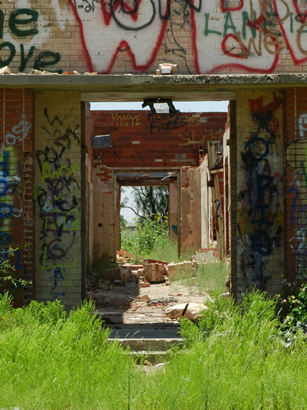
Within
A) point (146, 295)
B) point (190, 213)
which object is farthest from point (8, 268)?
point (190, 213)

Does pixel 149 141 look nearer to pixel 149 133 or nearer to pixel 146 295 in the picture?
pixel 149 133

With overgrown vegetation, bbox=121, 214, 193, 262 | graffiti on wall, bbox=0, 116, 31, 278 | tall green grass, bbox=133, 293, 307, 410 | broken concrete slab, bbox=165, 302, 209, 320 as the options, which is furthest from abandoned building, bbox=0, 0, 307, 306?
overgrown vegetation, bbox=121, 214, 193, 262

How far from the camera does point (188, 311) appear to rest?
8180 millimetres

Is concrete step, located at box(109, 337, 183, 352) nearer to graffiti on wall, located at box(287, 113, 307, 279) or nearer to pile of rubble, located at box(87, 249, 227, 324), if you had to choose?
pile of rubble, located at box(87, 249, 227, 324)

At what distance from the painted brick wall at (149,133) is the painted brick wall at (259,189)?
8.63 meters

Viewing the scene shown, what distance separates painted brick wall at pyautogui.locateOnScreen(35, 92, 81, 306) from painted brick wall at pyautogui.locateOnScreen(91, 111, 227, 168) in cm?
864

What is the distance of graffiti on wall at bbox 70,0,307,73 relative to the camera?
8461 millimetres

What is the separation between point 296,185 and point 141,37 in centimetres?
298

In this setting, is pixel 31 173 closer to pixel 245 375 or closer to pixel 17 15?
pixel 17 15

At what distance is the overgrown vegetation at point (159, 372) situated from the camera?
414cm

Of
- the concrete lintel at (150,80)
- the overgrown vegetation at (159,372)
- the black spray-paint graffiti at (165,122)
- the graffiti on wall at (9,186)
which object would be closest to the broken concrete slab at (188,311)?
the overgrown vegetation at (159,372)

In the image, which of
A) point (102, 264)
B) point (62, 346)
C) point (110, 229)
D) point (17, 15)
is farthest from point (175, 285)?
point (62, 346)

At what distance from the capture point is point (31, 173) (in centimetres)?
819

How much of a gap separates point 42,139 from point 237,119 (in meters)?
2.73
